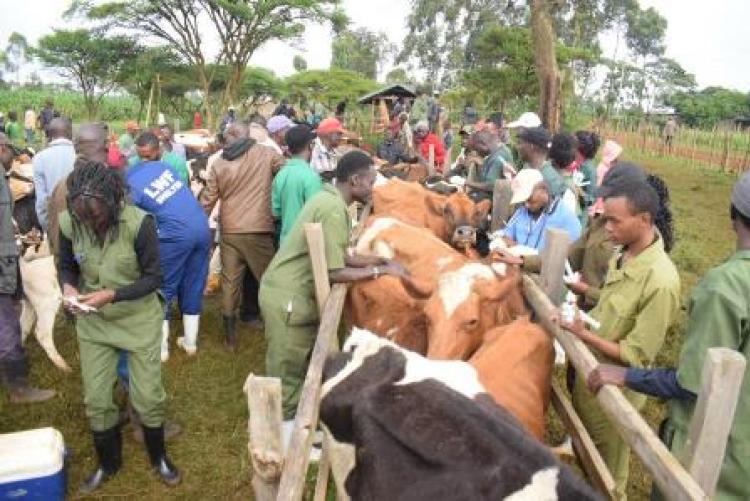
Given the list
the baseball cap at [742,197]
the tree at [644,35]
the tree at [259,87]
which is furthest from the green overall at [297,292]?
the tree at [644,35]

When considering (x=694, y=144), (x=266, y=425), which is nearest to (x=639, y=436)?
(x=266, y=425)

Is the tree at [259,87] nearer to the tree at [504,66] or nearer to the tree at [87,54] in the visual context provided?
the tree at [87,54]

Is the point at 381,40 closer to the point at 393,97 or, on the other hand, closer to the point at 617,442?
the point at 393,97

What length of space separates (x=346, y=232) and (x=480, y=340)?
39.8 inches

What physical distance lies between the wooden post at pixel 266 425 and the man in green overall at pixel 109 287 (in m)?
1.70

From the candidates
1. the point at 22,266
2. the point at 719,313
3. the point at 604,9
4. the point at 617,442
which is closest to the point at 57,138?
the point at 22,266

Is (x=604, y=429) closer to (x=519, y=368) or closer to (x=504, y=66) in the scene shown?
(x=519, y=368)

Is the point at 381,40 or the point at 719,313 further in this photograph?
the point at 381,40

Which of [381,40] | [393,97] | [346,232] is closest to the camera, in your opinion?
[346,232]

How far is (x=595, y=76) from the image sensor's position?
2152 inches

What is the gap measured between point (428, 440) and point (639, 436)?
691mm

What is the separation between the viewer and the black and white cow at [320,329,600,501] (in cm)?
191

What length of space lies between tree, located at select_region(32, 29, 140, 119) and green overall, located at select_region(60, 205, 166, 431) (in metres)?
30.5

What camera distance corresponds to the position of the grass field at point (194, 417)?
412 centimetres
